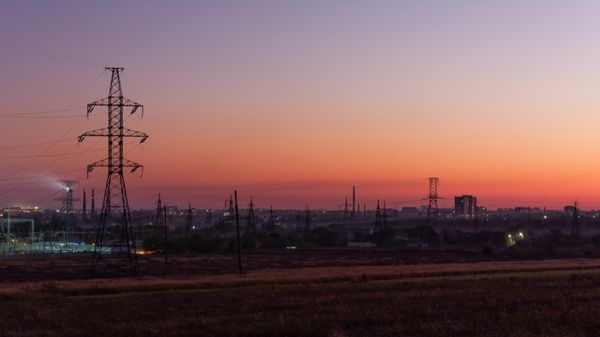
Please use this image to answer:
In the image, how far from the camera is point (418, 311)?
24828 millimetres

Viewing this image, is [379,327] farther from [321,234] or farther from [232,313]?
[321,234]

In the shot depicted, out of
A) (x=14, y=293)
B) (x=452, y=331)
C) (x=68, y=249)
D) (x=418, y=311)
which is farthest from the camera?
(x=68, y=249)

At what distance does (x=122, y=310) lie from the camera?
29.2m

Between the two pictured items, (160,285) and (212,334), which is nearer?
(212,334)

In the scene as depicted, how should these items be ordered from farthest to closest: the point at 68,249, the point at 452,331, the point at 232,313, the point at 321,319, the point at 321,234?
the point at 321,234
the point at 68,249
the point at 232,313
the point at 321,319
the point at 452,331

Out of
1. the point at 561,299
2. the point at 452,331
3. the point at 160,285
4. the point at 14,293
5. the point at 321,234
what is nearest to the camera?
the point at 452,331

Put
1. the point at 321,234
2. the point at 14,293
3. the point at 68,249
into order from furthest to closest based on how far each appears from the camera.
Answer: the point at 321,234 → the point at 68,249 → the point at 14,293

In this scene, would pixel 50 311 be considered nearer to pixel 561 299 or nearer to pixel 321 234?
pixel 561 299

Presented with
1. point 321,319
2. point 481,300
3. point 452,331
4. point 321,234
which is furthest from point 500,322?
point 321,234

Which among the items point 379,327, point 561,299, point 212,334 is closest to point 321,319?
point 379,327

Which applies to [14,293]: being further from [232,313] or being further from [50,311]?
[232,313]

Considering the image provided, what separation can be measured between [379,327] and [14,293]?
95.5ft

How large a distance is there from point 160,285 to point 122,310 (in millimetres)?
21118

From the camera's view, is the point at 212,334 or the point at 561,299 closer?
the point at 212,334
